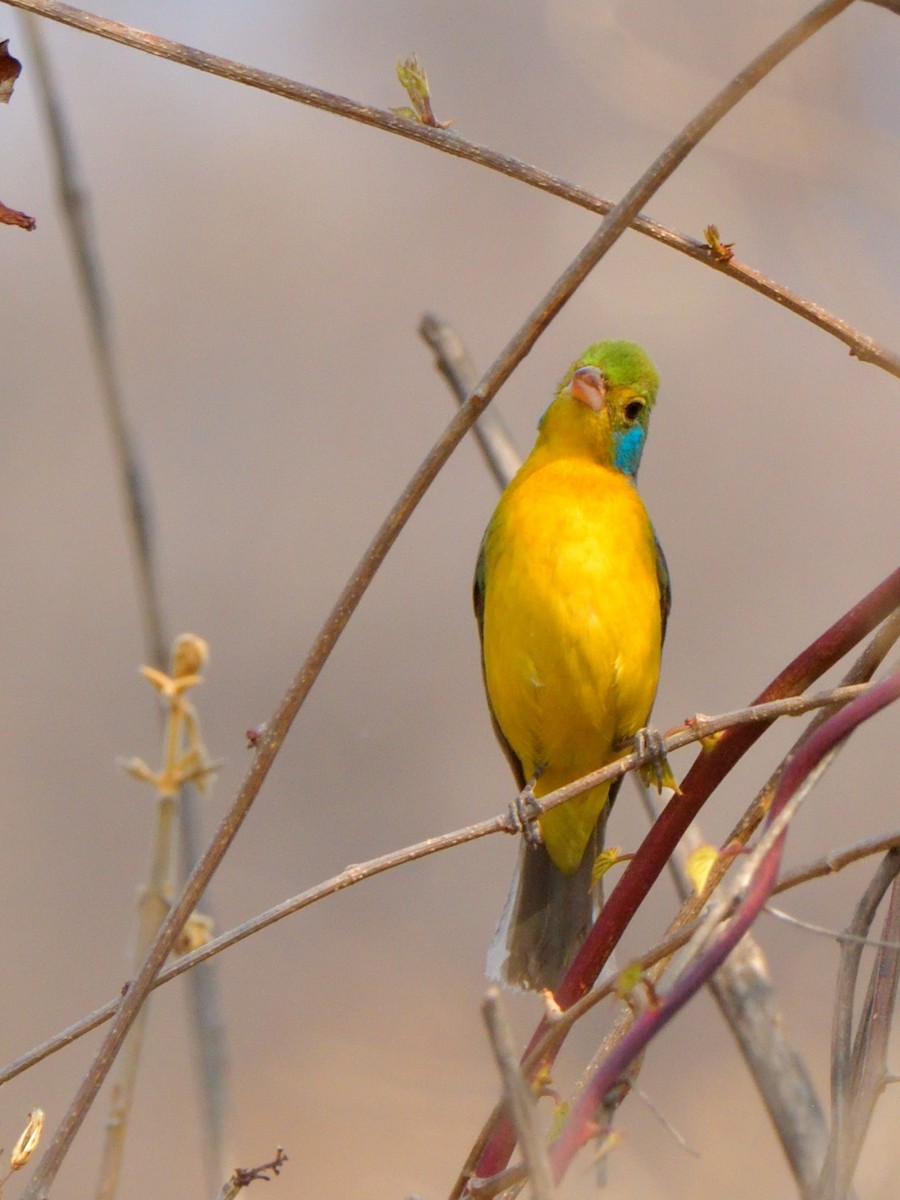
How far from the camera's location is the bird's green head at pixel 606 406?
4398mm

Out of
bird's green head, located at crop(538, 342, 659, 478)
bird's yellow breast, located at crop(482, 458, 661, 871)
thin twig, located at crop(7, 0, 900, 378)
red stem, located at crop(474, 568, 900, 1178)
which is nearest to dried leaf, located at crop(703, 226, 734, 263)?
thin twig, located at crop(7, 0, 900, 378)

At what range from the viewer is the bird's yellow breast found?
4145 mm

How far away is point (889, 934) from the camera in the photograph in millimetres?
2209

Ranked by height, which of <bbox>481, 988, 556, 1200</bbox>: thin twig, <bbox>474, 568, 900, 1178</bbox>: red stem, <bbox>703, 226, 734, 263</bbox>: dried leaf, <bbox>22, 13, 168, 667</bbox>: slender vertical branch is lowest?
<bbox>481, 988, 556, 1200</bbox>: thin twig

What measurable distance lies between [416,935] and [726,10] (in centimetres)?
392

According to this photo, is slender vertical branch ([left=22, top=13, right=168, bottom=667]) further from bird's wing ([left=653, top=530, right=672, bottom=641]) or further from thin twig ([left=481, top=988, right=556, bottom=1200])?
bird's wing ([left=653, top=530, right=672, bottom=641])

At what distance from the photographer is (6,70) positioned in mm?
2072

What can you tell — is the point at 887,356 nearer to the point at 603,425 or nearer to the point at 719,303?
the point at 603,425

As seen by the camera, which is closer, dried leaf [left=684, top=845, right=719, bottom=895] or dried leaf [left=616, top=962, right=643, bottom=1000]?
dried leaf [left=616, top=962, right=643, bottom=1000]

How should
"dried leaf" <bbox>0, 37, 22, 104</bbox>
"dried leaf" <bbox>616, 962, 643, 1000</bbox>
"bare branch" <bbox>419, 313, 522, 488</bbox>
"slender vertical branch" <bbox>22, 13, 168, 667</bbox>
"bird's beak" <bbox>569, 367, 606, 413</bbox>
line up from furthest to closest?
1. "bird's beak" <bbox>569, 367, 606, 413</bbox>
2. "bare branch" <bbox>419, 313, 522, 488</bbox>
3. "slender vertical branch" <bbox>22, 13, 168, 667</bbox>
4. "dried leaf" <bbox>0, 37, 22, 104</bbox>
5. "dried leaf" <bbox>616, 962, 643, 1000</bbox>

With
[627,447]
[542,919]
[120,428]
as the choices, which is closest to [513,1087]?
[120,428]

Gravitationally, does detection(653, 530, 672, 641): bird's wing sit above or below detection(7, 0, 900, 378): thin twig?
above

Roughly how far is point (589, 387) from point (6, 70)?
2.46 metres

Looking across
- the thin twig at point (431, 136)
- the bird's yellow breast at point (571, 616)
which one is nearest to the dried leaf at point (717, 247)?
the thin twig at point (431, 136)
